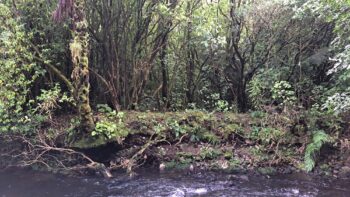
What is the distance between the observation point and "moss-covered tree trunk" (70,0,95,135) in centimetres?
856

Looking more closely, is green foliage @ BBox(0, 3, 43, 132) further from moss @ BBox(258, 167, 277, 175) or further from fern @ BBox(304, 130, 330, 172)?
fern @ BBox(304, 130, 330, 172)

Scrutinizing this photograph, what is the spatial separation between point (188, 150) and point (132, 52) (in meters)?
3.49

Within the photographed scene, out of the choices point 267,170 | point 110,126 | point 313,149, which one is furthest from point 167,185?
point 313,149

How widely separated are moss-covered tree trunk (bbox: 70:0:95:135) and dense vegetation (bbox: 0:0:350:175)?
26mm

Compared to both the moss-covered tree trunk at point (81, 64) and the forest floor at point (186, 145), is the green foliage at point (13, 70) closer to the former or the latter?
the forest floor at point (186, 145)

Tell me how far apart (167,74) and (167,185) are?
5160 mm

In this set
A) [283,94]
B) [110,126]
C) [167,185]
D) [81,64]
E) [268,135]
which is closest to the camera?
[167,185]

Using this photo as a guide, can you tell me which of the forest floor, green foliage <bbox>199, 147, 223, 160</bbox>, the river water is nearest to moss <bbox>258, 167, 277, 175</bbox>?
the forest floor

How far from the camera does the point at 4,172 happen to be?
31.3 ft

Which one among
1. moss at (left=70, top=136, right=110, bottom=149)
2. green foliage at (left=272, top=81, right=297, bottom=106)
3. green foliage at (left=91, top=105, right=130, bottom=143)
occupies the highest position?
green foliage at (left=272, top=81, right=297, bottom=106)

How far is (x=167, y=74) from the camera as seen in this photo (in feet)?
42.5

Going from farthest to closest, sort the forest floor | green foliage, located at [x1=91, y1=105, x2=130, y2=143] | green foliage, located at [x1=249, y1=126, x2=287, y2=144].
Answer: green foliage, located at [x1=249, y1=126, x2=287, y2=144] → the forest floor → green foliage, located at [x1=91, y1=105, x2=130, y2=143]

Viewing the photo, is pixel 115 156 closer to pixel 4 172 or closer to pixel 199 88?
pixel 4 172

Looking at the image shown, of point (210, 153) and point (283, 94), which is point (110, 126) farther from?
point (283, 94)
